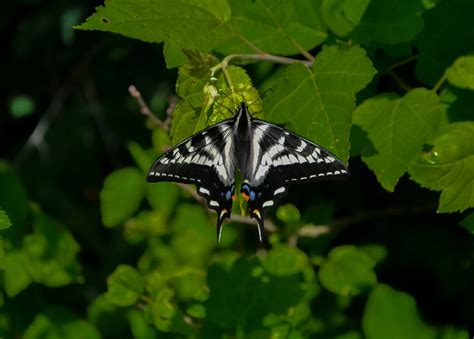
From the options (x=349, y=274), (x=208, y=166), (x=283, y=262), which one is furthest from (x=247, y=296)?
(x=208, y=166)

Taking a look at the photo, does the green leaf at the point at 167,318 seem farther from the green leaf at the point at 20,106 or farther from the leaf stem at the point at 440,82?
the green leaf at the point at 20,106

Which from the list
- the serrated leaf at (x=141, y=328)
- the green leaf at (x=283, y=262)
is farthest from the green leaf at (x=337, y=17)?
the serrated leaf at (x=141, y=328)

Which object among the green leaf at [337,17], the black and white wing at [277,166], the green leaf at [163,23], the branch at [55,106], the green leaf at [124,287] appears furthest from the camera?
the branch at [55,106]

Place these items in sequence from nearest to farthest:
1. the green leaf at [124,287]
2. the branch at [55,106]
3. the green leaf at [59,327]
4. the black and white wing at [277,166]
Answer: the black and white wing at [277,166]
the green leaf at [124,287]
the green leaf at [59,327]
the branch at [55,106]

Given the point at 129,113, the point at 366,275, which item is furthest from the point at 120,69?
the point at 366,275

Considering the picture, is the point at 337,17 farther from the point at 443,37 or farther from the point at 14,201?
the point at 14,201

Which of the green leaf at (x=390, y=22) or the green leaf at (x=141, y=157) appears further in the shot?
the green leaf at (x=141, y=157)

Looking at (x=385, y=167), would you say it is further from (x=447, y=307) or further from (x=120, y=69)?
(x=120, y=69)
